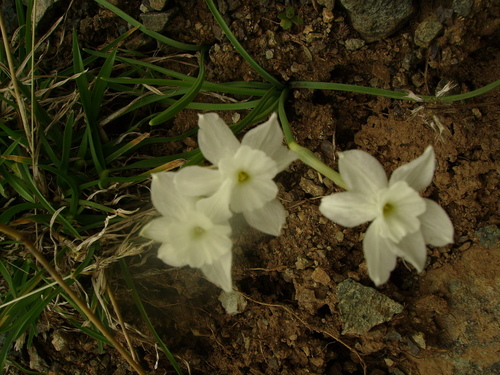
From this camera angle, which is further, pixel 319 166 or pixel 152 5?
pixel 152 5

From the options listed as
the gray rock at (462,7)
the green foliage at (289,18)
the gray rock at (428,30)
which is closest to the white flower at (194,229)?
the green foliage at (289,18)

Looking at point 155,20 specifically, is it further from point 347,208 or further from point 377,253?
point 377,253

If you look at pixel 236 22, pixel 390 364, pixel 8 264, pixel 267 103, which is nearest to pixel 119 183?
pixel 8 264

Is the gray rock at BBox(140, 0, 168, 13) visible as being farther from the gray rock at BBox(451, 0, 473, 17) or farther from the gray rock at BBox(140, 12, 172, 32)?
the gray rock at BBox(451, 0, 473, 17)

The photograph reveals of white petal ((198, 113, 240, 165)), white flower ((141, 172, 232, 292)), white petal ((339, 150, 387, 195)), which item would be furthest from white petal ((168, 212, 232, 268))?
white petal ((339, 150, 387, 195))

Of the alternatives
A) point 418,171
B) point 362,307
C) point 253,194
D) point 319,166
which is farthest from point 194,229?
point 362,307
